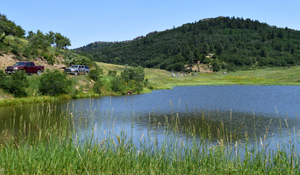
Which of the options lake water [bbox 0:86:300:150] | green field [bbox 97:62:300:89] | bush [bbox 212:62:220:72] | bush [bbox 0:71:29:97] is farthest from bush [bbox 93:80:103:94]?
bush [bbox 212:62:220:72]

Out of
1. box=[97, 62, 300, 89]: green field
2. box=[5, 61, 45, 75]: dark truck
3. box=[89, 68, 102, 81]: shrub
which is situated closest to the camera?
box=[5, 61, 45, 75]: dark truck

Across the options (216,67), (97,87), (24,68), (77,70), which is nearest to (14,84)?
(24,68)

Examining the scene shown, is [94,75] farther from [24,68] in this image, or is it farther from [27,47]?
[27,47]

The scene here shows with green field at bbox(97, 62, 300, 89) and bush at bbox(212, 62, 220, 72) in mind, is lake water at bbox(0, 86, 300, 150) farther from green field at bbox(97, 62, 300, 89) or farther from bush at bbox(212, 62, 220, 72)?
bush at bbox(212, 62, 220, 72)

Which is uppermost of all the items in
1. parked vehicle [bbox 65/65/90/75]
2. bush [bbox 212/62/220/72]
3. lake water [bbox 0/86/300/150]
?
bush [bbox 212/62/220/72]

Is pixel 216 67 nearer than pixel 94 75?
No

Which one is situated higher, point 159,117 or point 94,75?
point 94,75

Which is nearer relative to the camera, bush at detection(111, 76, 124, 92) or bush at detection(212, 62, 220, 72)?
bush at detection(111, 76, 124, 92)

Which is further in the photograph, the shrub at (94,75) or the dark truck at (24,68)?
the shrub at (94,75)

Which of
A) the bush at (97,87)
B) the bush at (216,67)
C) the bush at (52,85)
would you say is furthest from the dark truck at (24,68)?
the bush at (216,67)

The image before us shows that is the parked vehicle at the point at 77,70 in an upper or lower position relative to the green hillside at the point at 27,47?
lower

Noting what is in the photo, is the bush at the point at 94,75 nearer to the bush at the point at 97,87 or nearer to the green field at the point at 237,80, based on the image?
the bush at the point at 97,87

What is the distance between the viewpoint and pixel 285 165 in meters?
8.01

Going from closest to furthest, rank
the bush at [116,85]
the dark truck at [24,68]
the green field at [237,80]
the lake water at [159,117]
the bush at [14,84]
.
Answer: the lake water at [159,117] → the bush at [14,84] → the dark truck at [24,68] → the bush at [116,85] → the green field at [237,80]
